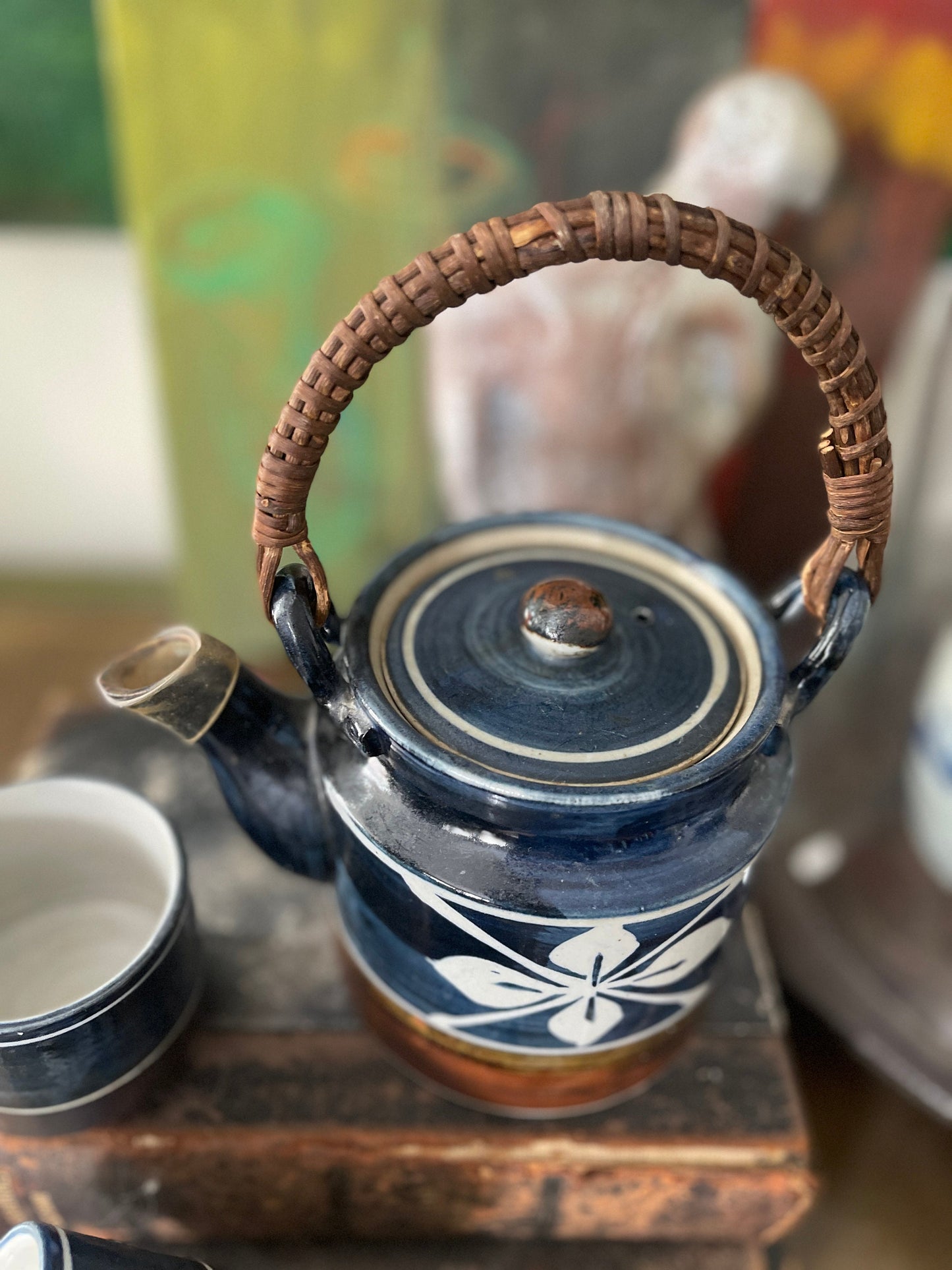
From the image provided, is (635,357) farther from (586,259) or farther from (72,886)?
(72,886)

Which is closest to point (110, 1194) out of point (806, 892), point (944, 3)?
point (806, 892)

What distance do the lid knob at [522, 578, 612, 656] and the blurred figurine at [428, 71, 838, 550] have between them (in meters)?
0.49

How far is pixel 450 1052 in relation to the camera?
63 cm

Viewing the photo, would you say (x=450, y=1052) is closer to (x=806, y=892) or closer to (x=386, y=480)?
(x=806, y=892)

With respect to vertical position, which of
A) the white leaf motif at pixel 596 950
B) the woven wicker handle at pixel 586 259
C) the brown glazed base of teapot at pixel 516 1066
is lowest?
the brown glazed base of teapot at pixel 516 1066

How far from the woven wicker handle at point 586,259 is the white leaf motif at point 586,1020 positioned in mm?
300

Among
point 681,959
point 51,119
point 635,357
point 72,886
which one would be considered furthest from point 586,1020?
point 51,119

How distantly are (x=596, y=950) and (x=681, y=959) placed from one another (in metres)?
0.07

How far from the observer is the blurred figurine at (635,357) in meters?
0.98

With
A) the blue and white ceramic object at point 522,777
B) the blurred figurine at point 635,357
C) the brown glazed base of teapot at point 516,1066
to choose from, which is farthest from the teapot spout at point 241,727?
the blurred figurine at point 635,357

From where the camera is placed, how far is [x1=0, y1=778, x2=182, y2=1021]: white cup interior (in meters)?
0.69

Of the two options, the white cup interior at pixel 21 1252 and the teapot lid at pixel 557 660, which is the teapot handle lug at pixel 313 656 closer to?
the teapot lid at pixel 557 660

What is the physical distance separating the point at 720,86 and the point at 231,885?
925mm

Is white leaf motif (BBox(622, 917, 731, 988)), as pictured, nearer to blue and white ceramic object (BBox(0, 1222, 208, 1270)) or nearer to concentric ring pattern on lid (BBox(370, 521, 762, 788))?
concentric ring pattern on lid (BBox(370, 521, 762, 788))
